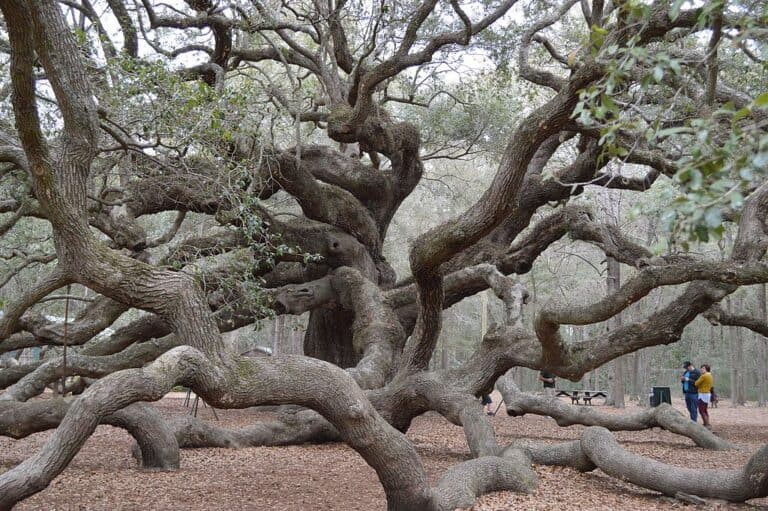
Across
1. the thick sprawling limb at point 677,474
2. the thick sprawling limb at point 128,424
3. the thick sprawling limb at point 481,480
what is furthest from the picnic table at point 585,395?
the thick sprawling limb at point 128,424

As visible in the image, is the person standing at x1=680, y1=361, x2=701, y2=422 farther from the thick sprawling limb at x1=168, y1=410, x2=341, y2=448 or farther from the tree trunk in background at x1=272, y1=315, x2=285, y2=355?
the tree trunk in background at x1=272, y1=315, x2=285, y2=355

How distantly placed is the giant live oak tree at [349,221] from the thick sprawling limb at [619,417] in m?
0.05

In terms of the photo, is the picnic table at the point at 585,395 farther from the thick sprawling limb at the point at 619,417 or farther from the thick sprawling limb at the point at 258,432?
the thick sprawling limb at the point at 258,432

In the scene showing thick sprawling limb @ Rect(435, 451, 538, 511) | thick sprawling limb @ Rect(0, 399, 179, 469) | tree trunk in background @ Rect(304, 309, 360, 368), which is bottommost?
thick sprawling limb @ Rect(435, 451, 538, 511)

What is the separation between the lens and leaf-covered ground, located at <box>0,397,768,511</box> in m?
5.75

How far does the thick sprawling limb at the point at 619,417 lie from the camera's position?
9734 mm

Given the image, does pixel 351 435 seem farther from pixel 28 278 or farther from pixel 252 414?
pixel 28 278

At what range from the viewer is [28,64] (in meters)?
4.22

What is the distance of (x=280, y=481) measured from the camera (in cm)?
678

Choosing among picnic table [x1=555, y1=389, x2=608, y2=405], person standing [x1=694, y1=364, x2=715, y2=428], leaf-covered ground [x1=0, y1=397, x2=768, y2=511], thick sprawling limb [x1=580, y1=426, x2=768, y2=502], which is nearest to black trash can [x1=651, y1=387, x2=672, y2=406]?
picnic table [x1=555, y1=389, x2=608, y2=405]

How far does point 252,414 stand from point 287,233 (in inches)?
214

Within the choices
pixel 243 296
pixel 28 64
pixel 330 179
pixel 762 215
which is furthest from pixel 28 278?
pixel 762 215

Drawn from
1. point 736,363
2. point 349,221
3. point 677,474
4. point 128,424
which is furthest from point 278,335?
point 677,474

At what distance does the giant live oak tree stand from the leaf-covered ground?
28 centimetres
